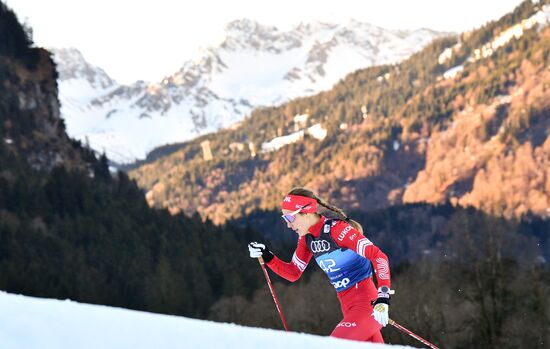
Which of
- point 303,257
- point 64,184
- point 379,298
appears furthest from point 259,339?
point 64,184

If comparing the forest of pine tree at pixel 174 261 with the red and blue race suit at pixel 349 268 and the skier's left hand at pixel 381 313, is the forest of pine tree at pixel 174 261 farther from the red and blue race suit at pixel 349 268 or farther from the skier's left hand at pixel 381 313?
the skier's left hand at pixel 381 313

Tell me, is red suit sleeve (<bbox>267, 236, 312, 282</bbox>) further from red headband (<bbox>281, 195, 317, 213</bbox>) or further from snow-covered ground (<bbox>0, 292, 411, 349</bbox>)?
snow-covered ground (<bbox>0, 292, 411, 349</bbox>)

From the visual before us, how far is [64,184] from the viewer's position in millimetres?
111812

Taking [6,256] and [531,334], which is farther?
[6,256]

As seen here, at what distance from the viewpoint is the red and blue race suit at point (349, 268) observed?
6.43m

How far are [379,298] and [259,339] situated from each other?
330 cm

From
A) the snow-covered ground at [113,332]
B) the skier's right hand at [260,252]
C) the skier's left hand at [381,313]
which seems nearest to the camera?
the snow-covered ground at [113,332]

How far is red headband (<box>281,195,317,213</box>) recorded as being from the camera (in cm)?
679

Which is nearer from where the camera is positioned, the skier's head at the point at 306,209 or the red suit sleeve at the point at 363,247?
the red suit sleeve at the point at 363,247

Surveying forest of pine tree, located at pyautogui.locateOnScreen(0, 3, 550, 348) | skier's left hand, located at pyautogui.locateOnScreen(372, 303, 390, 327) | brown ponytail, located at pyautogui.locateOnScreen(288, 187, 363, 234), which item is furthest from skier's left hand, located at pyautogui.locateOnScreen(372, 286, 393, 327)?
forest of pine tree, located at pyautogui.locateOnScreen(0, 3, 550, 348)

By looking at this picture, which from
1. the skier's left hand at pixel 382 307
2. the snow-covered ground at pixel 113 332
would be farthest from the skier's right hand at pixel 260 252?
the snow-covered ground at pixel 113 332

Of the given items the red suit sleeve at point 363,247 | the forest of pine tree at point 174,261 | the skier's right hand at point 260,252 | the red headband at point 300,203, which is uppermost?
the red headband at point 300,203

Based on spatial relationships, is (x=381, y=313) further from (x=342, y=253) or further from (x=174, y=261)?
(x=174, y=261)

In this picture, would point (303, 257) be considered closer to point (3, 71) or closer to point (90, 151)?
point (3, 71)
